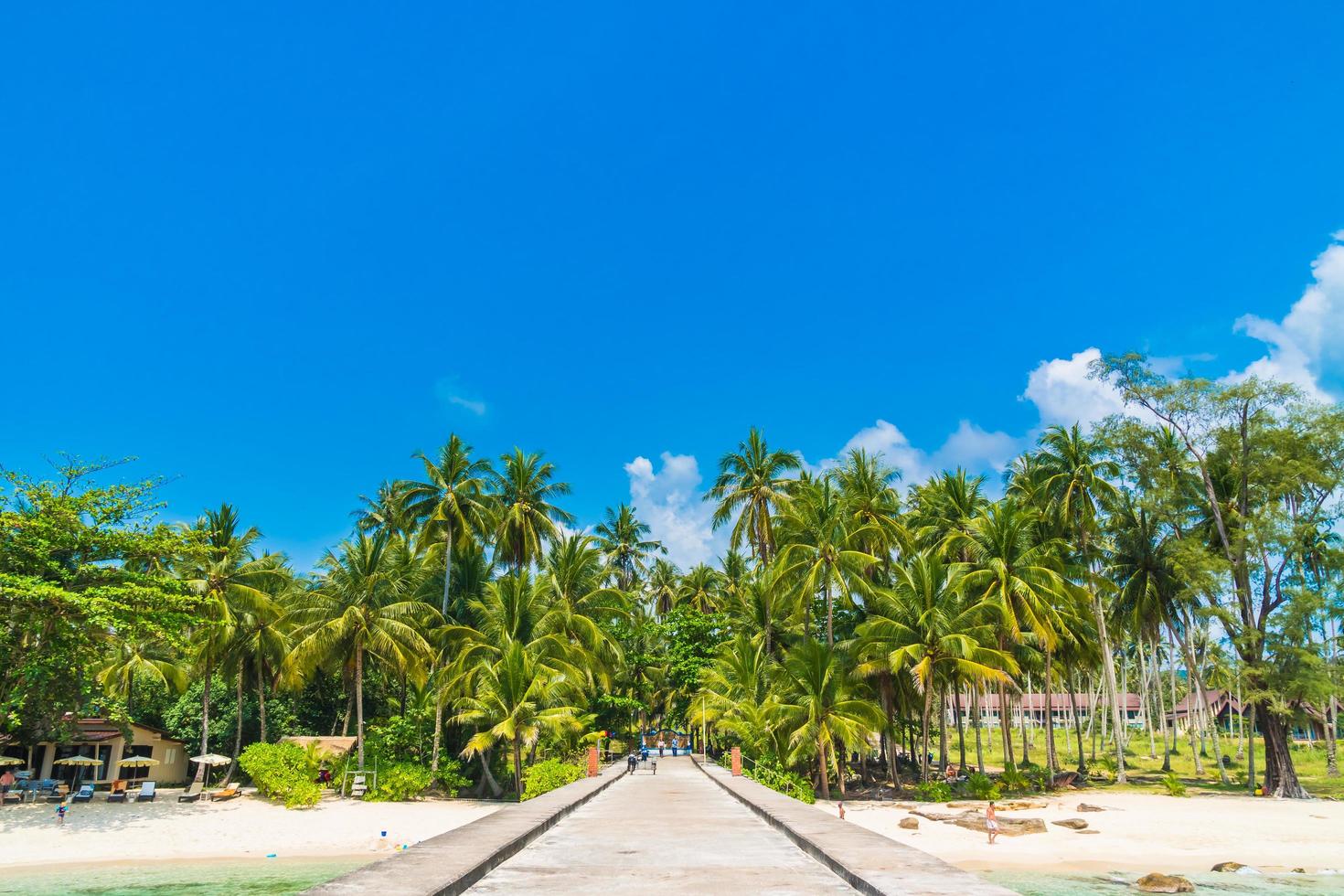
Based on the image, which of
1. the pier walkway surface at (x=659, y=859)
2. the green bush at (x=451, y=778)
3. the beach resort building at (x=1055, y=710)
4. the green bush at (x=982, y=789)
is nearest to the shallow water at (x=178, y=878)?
the pier walkway surface at (x=659, y=859)

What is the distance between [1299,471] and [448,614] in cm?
3434

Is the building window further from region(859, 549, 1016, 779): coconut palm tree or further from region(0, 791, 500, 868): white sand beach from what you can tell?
region(859, 549, 1016, 779): coconut palm tree

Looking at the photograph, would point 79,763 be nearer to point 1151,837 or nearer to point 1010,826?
point 1010,826

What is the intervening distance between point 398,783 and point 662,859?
26753 mm

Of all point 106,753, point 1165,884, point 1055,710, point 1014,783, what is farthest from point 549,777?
point 1055,710

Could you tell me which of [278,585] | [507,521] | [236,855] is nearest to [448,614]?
[507,521]

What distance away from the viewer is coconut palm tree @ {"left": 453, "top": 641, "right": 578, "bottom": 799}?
1136 inches

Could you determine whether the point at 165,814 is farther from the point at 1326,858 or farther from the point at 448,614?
the point at 1326,858

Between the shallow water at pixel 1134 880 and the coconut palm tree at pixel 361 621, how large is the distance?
21872 millimetres

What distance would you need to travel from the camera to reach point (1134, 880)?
17.9 meters

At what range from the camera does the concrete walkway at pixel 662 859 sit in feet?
22.7

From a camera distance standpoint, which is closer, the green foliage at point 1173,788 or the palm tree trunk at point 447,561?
the green foliage at point 1173,788

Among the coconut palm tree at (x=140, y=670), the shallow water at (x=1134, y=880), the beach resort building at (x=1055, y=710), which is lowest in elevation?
the beach resort building at (x=1055, y=710)

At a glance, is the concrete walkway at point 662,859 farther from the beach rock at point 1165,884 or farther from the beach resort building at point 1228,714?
the beach resort building at point 1228,714
